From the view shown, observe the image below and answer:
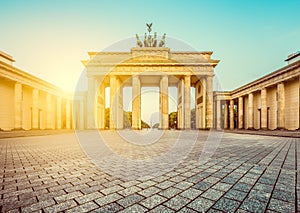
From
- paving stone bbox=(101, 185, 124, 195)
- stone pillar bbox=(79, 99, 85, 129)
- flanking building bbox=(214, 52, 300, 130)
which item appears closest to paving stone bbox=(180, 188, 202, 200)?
paving stone bbox=(101, 185, 124, 195)

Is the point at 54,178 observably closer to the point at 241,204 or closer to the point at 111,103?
the point at 241,204

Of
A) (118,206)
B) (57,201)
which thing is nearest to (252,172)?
(118,206)

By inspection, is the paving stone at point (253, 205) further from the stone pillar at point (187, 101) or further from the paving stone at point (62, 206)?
the stone pillar at point (187, 101)

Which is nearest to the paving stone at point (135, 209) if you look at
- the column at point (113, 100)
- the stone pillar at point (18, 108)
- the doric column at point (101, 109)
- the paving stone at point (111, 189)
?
the paving stone at point (111, 189)

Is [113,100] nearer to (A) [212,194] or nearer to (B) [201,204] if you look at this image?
(A) [212,194]

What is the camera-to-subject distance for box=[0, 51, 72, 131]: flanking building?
23.3 meters

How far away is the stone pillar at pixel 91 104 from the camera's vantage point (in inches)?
1242

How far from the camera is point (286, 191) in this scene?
2.51 metres

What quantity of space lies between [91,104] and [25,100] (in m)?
11.5

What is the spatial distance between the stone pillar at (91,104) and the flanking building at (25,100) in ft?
24.6

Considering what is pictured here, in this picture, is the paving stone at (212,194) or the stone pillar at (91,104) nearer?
the paving stone at (212,194)

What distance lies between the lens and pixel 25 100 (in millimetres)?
29359

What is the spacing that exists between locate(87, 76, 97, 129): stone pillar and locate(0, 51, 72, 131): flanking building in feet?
24.6

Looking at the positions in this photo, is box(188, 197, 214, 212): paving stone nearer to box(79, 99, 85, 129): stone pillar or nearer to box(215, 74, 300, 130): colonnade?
box(215, 74, 300, 130): colonnade
